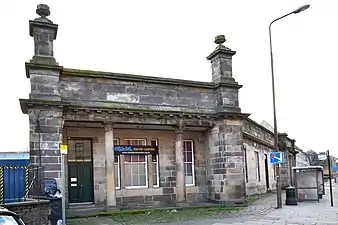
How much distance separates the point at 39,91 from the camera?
16.1m

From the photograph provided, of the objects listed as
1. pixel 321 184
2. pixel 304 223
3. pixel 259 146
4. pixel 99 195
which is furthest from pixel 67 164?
pixel 259 146

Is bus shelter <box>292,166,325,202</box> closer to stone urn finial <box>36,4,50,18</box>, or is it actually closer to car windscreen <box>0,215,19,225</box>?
stone urn finial <box>36,4,50,18</box>

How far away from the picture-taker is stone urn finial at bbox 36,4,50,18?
1667 centimetres

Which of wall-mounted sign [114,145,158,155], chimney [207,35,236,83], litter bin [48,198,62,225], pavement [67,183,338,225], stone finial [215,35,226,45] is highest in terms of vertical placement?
stone finial [215,35,226,45]

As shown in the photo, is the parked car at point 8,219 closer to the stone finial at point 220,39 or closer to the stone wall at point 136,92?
the stone wall at point 136,92

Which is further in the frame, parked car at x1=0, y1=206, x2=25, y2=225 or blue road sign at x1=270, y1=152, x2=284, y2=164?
blue road sign at x1=270, y1=152, x2=284, y2=164

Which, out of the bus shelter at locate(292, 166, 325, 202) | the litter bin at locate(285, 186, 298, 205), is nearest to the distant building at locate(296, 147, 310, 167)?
the bus shelter at locate(292, 166, 325, 202)

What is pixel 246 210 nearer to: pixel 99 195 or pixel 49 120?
pixel 99 195

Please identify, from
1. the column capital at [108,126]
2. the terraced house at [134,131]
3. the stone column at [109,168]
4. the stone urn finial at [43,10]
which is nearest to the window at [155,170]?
the terraced house at [134,131]

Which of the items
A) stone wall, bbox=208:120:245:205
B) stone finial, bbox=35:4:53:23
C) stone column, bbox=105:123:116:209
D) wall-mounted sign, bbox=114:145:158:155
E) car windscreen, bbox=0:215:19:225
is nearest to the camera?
car windscreen, bbox=0:215:19:225

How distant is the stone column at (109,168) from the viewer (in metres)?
17.5

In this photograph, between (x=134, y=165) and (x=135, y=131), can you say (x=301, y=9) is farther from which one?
(x=134, y=165)

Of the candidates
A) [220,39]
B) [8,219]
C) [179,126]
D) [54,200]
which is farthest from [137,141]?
[8,219]

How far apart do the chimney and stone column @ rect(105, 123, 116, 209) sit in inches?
261
